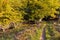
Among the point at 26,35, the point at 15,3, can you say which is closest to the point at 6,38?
the point at 26,35

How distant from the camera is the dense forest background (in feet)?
55.5

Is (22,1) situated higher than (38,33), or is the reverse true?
(22,1)

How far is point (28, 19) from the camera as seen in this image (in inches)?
870

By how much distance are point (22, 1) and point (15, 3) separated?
1287 mm

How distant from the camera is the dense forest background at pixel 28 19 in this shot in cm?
1691

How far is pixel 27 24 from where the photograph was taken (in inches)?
859

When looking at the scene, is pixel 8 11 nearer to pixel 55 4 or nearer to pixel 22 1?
pixel 22 1

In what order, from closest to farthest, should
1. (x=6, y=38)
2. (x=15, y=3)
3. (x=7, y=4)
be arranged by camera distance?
1. (x=6, y=38)
2. (x=7, y=4)
3. (x=15, y=3)

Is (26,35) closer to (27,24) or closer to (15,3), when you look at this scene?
(15,3)

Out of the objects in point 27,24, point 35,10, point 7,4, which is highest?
point 7,4

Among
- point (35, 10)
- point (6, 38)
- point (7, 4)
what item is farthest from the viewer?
point (35, 10)

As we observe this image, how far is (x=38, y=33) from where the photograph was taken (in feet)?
57.7

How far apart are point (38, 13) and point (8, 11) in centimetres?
462

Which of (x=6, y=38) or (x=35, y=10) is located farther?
(x=35, y=10)
